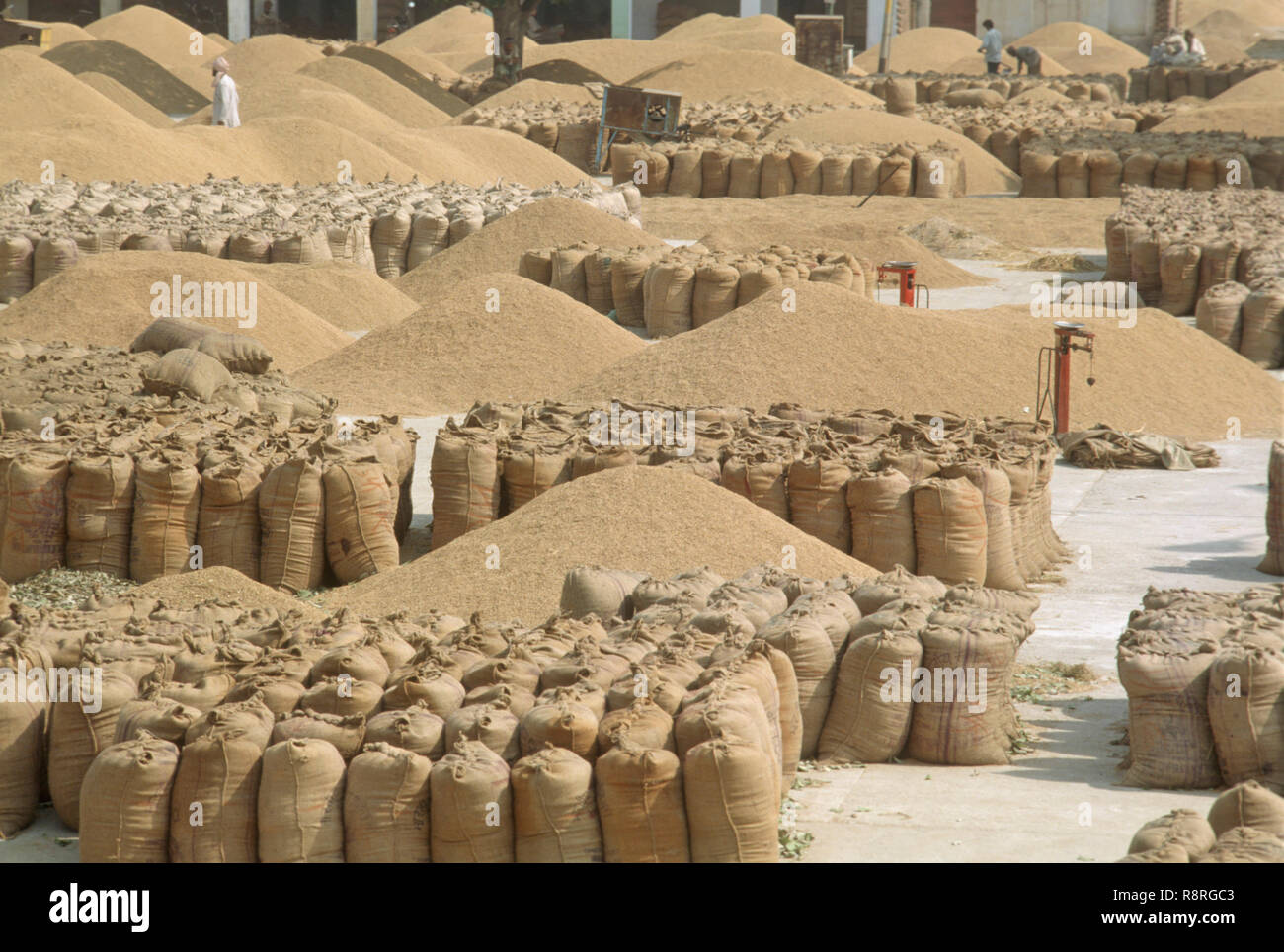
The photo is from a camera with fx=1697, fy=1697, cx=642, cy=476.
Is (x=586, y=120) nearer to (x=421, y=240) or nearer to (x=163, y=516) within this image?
(x=421, y=240)

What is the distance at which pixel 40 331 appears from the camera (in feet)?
48.4

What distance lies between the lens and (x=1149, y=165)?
26.9 meters

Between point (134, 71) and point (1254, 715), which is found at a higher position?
point (134, 71)

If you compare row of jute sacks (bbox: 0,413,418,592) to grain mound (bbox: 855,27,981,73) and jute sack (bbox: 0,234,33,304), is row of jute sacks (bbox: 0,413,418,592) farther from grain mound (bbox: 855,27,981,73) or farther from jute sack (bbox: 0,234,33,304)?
grain mound (bbox: 855,27,981,73)

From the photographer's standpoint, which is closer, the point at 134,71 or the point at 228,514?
the point at 228,514

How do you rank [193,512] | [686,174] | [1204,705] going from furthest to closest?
[686,174] < [193,512] < [1204,705]

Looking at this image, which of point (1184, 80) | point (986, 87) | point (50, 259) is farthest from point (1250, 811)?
point (1184, 80)

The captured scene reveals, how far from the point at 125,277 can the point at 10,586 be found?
7.16 m

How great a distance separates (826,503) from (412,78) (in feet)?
105

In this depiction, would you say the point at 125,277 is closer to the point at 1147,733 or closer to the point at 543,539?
the point at 543,539

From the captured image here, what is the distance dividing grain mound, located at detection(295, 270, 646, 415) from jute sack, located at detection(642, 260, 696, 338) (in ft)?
3.94

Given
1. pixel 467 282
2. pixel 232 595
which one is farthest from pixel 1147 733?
pixel 467 282

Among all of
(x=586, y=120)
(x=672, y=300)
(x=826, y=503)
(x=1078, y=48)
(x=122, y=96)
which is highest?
(x=1078, y=48)

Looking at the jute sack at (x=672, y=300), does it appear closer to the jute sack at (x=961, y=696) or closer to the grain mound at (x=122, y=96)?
the jute sack at (x=961, y=696)
